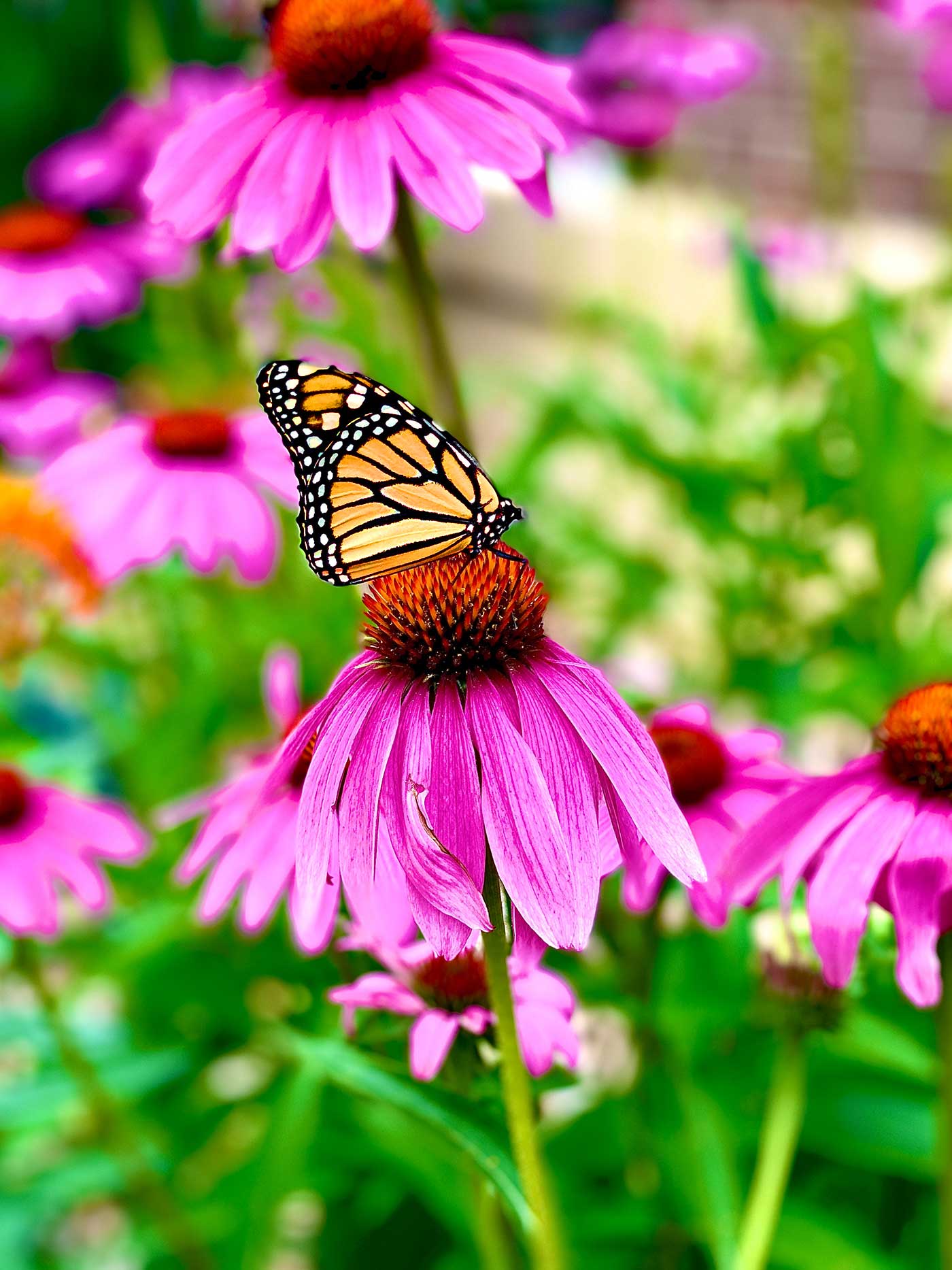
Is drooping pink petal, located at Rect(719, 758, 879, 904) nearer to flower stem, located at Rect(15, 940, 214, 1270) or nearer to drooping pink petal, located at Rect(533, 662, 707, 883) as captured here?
drooping pink petal, located at Rect(533, 662, 707, 883)

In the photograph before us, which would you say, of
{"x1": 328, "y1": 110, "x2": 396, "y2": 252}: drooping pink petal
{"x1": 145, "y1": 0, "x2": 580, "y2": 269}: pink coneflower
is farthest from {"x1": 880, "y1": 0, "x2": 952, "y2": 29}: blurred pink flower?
{"x1": 328, "y1": 110, "x2": 396, "y2": 252}: drooping pink petal

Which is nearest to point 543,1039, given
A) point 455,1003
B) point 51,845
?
point 455,1003

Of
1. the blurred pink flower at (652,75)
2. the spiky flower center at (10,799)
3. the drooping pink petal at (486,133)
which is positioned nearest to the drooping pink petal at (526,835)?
the drooping pink petal at (486,133)

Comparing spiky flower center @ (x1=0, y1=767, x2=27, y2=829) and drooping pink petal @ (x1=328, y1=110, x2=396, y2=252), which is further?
spiky flower center @ (x1=0, y1=767, x2=27, y2=829)

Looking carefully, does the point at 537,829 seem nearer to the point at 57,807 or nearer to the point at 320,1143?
the point at 57,807

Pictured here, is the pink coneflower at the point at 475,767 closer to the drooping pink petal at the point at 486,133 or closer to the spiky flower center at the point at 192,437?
the drooping pink petal at the point at 486,133

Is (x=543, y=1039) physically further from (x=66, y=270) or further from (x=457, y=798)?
(x=66, y=270)
